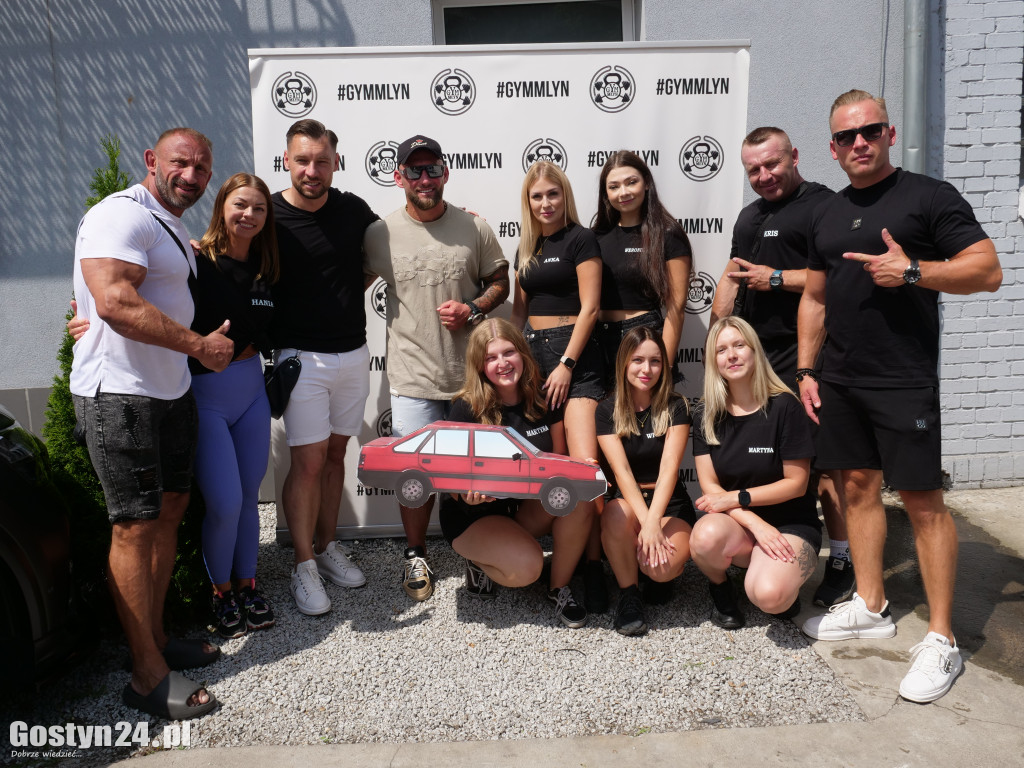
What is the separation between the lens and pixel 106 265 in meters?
2.48

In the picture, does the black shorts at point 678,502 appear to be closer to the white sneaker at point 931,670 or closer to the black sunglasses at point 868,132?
the white sneaker at point 931,670

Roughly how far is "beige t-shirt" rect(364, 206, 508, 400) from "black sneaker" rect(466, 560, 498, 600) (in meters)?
0.84

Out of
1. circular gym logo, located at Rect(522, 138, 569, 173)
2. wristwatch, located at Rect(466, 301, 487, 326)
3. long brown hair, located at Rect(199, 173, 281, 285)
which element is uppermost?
circular gym logo, located at Rect(522, 138, 569, 173)

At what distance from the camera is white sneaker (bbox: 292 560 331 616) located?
3.51m

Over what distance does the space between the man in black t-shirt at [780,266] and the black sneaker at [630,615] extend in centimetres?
85

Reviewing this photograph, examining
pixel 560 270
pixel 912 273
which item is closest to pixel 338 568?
pixel 560 270

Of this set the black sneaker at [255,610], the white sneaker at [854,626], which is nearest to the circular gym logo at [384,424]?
the black sneaker at [255,610]

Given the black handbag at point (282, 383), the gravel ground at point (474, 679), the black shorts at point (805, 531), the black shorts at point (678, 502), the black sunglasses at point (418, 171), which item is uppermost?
the black sunglasses at point (418, 171)

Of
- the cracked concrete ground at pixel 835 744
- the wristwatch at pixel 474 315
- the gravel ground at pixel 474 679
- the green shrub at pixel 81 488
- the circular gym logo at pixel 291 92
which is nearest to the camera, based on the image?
the cracked concrete ground at pixel 835 744

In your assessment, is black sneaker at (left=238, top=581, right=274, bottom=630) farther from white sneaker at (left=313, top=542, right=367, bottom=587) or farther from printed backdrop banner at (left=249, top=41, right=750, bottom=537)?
printed backdrop banner at (left=249, top=41, right=750, bottom=537)

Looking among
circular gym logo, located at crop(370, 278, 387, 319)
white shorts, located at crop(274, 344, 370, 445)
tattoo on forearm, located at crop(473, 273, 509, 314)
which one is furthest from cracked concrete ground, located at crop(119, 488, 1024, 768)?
circular gym logo, located at crop(370, 278, 387, 319)

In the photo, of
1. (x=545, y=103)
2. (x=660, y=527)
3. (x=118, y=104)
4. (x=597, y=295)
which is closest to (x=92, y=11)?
(x=118, y=104)

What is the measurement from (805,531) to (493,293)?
71.7 inches

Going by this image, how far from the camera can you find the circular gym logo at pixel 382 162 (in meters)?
4.16
